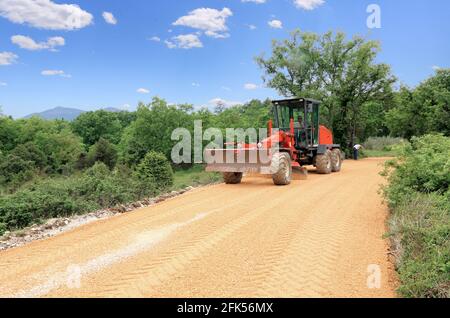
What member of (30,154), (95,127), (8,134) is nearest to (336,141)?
(30,154)

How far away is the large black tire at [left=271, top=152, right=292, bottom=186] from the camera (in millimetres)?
12812

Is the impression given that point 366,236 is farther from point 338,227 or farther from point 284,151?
point 284,151

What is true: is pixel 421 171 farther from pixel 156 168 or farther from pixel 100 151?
pixel 100 151

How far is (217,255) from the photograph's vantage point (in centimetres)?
598

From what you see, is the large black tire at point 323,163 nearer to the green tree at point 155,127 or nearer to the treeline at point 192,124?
the treeline at point 192,124

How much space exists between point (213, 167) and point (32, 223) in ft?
19.1

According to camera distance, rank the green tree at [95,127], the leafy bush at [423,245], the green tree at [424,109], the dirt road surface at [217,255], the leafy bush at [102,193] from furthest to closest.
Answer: the green tree at [95,127] < the green tree at [424,109] < the leafy bush at [102,193] < the dirt road surface at [217,255] < the leafy bush at [423,245]

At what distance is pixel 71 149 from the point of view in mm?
59750

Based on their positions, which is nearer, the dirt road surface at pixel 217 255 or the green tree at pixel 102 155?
the dirt road surface at pixel 217 255

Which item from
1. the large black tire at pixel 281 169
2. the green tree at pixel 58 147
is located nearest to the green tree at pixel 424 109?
the large black tire at pixel 281 169

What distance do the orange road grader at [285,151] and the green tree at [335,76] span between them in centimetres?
1011

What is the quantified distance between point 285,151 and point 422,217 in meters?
8.07

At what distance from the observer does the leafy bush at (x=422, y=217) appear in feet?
15.0
